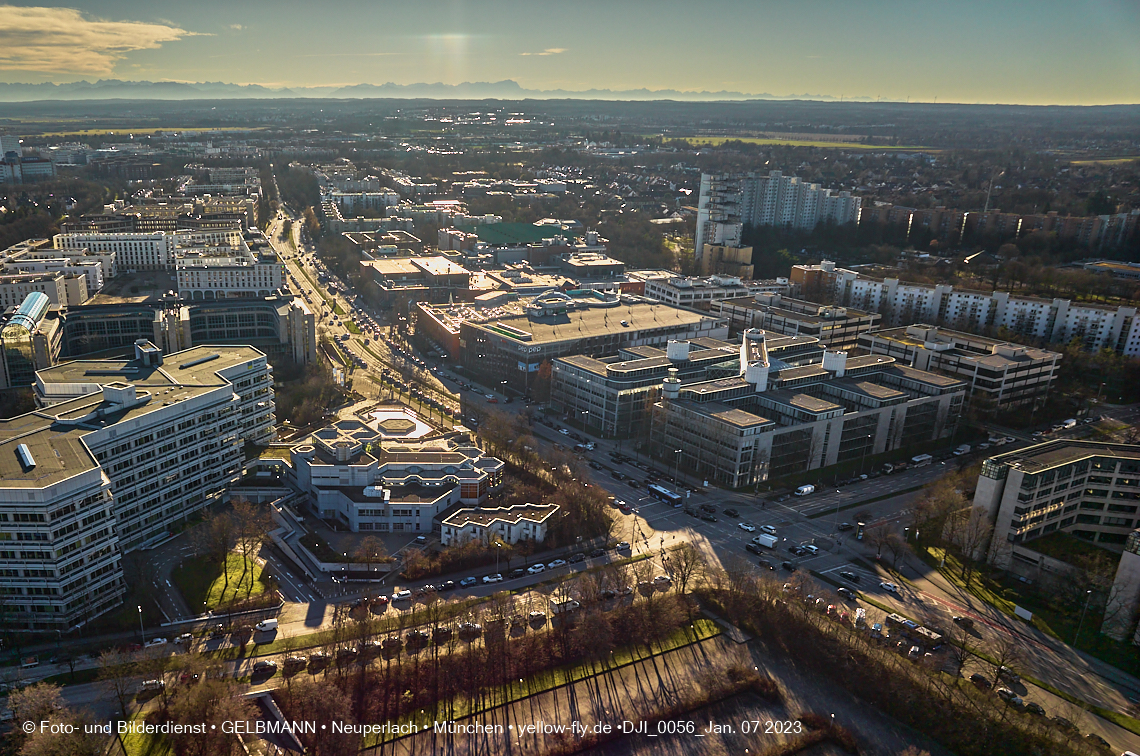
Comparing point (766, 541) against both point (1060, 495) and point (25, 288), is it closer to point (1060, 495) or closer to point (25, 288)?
point (1060, 495)

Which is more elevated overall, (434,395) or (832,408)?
(832,408)

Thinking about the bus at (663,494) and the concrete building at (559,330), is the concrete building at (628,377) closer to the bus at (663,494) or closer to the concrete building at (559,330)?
the concrete building at (559,330)

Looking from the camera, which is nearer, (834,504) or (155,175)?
(834,504)

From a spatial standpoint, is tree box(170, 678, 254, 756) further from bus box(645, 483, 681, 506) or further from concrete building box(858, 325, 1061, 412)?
concrete building box(858, 325, 1061, 412)

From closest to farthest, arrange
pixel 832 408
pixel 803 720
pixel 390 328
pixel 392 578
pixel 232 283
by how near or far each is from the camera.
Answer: pixel 803 720
pixel 392 578
pixel 832 408
pixel 232 283
pixel 390 328

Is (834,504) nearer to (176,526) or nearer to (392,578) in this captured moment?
(392,578)

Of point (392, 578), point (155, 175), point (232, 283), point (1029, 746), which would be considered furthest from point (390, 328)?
point (155, 175)
